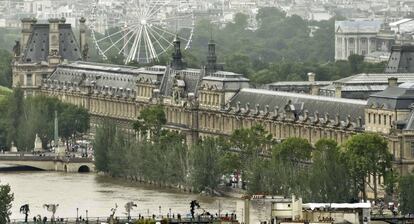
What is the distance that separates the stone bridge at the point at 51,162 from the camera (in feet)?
416

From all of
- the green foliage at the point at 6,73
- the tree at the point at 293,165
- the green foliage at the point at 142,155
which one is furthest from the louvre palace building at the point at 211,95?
the green foliage at the point at 6,73

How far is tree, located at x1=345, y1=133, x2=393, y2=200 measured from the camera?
10175 cm

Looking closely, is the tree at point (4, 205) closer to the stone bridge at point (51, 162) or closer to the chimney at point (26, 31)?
the stone bridge at point (51, 162)

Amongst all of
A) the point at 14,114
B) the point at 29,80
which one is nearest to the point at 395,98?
the point at 14,114

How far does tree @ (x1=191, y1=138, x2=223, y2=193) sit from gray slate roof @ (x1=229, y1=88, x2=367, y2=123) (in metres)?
5.18

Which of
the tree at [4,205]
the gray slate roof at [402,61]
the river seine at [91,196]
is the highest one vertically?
the gray slate roof at [402,61]

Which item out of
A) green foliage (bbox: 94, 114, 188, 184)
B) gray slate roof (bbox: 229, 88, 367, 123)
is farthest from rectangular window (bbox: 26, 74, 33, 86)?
gray slate roof (bbox: 229, 88, 367, 123)

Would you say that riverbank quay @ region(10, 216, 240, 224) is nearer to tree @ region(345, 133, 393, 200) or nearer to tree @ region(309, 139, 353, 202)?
tree @ region(309, 139, 353, 202)

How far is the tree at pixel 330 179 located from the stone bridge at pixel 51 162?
81.3 feet

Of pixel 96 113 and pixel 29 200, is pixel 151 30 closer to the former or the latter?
pixel 96 113

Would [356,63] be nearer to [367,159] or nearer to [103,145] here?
[103,145]

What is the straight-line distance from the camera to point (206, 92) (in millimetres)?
127875

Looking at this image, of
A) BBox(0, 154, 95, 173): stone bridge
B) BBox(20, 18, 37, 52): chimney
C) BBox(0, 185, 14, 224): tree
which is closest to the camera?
BBox(0, 185, 14, 224): tree

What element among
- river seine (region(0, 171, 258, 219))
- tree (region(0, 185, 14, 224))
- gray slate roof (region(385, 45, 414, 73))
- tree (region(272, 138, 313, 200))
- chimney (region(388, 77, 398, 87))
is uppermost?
gray slate roof (region(385, 45, 414, 73))
